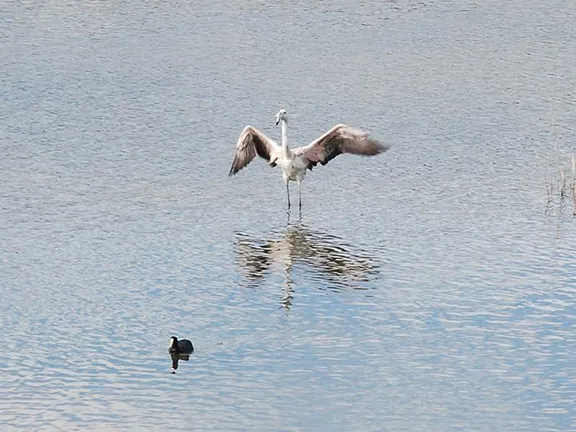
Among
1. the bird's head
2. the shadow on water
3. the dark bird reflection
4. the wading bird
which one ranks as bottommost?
the shadow on water

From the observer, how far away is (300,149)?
805 inches

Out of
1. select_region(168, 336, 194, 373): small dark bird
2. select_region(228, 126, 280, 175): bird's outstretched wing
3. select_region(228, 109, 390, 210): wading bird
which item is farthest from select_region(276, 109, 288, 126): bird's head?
select_region(168, 336, 194, 373): small dark bird

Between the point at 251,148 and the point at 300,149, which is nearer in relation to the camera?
the point at 300,149

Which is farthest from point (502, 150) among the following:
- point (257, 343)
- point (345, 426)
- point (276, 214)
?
point (345, 426)

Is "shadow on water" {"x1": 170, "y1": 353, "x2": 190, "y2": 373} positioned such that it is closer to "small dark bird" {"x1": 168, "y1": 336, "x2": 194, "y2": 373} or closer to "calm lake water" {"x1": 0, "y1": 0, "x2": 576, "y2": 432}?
"small dark bird" {"x1": 168, "y1": 336, "x2": 194, "y2": 373}

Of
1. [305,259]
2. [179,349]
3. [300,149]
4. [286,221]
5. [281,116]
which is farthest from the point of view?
[281,116]

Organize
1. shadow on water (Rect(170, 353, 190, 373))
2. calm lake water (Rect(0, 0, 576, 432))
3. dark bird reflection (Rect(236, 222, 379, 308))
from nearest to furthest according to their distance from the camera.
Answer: calm lake water (Rect(0, 0, 576, 432))
shadow on water (Rect(170, 353, 190, 373))
dark bird reflection (Rect(236, 222, 379, 308))

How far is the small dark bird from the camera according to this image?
14398mm

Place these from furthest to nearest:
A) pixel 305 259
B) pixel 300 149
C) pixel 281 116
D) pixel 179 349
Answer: pixel 281 116
pixel 300 149
pixel 305 259
pixel 179 349

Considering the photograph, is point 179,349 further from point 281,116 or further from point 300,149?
point 281,116

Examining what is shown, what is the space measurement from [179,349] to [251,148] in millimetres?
6877

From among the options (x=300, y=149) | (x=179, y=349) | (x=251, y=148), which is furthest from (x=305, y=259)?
(x=179, y=349)

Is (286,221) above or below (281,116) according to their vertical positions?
below

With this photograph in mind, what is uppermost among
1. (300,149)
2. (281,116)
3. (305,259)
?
(281,116)
